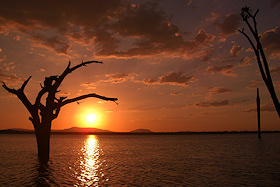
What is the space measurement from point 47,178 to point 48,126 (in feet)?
24.8

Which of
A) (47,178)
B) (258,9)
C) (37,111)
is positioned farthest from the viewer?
(37,111)

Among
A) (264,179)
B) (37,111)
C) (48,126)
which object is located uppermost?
(37,111)

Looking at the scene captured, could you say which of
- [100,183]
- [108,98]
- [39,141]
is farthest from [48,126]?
[100,183]

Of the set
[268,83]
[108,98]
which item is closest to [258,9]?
[268,83]

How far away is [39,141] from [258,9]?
75.8 ft

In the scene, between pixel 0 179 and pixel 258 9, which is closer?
pixel 258 9

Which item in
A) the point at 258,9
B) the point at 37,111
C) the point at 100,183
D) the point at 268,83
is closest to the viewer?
the point at 268,83

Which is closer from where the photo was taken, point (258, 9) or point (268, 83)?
point (268, 83)

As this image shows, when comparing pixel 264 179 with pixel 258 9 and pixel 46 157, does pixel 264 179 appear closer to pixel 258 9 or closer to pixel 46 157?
pixel 258 9

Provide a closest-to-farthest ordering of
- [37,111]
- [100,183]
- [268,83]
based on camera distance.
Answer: [268,83] < [100,183] < [37,111]

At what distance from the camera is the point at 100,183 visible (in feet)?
54.4

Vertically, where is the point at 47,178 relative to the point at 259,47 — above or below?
below

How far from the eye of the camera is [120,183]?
656 inches

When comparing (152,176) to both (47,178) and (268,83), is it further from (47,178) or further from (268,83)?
(268,83)
